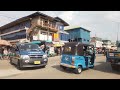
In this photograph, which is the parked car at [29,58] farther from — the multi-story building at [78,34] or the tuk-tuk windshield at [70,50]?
the multi-story building at [78,34]

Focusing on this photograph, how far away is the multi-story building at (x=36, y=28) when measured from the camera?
100 ft

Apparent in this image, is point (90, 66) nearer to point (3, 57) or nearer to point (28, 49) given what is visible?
point (28, 49)

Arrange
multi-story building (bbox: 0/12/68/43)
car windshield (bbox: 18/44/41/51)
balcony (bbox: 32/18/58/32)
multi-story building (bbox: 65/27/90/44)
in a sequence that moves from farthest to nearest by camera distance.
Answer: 1. multi-story building (bbox: 65/27/90/44)
2. balcony (bbox: 32/18/58/32)
3. multi-story building (bbox: 0/12/68/43)
4. car windshield (bbox: 18/44/41/51)

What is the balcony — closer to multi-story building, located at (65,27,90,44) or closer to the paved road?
multi-story building, located at (65,27,90,44)

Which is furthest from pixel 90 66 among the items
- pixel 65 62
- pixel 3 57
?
pixel 3 57

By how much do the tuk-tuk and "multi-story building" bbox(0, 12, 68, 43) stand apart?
20022 mm

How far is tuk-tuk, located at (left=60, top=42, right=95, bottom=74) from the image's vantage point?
9.31 meters

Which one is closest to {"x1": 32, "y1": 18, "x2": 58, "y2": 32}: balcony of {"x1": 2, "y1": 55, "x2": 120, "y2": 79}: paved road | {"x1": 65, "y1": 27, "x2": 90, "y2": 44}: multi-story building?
{"x1": 65, "y1": 27, "x2": 90, "y2": 44}: multi-story building

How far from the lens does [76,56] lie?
369 inches

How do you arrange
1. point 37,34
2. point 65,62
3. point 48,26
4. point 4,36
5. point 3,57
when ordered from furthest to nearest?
point 4,36 → point 48,26 → point 37,34 → point 3,57 → point 65,62

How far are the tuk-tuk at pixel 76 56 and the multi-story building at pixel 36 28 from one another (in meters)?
20.0
